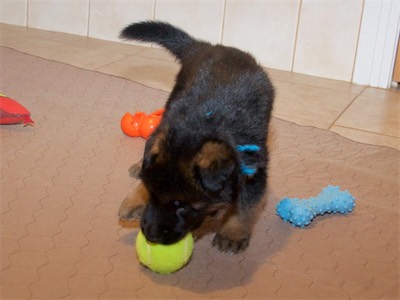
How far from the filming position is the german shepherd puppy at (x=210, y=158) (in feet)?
4.54

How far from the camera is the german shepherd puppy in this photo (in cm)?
138

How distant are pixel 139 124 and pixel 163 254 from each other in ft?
3.33

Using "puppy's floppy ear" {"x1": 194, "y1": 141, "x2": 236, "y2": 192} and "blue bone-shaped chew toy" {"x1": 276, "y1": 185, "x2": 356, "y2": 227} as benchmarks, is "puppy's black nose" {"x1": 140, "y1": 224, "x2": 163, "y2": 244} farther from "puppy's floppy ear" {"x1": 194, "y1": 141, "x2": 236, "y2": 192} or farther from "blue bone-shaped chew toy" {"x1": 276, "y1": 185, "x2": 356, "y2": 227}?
"blue bone-shaped chew toy" {"x1": 276, "y1": 185, "x2": 356, "y2": 227}

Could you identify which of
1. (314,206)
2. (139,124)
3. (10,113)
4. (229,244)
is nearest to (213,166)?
(229,244)

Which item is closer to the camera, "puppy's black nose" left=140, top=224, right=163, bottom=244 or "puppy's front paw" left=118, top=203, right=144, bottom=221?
"puppy's black nose" left=140, top=224, right=163, bottom=244

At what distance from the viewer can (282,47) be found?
12.4 ft

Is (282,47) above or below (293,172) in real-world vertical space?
above

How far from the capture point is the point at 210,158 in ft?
4.48

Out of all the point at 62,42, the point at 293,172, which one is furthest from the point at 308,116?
the point at 62,42

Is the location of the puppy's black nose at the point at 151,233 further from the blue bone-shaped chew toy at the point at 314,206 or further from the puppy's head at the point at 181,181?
the blue bone-shaped chew toy at the point at 314,206

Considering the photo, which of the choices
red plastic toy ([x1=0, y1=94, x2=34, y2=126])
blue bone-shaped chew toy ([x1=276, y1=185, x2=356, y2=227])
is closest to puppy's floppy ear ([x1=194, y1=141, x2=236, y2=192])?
blue bone-shaped chew toy ([x1=276, y1=185, x2=356, y2=227])

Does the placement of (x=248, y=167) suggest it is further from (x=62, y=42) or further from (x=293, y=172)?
(x=62, y=42)

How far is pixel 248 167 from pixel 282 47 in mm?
2407

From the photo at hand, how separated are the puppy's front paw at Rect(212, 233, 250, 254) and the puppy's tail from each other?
0.88 metres
